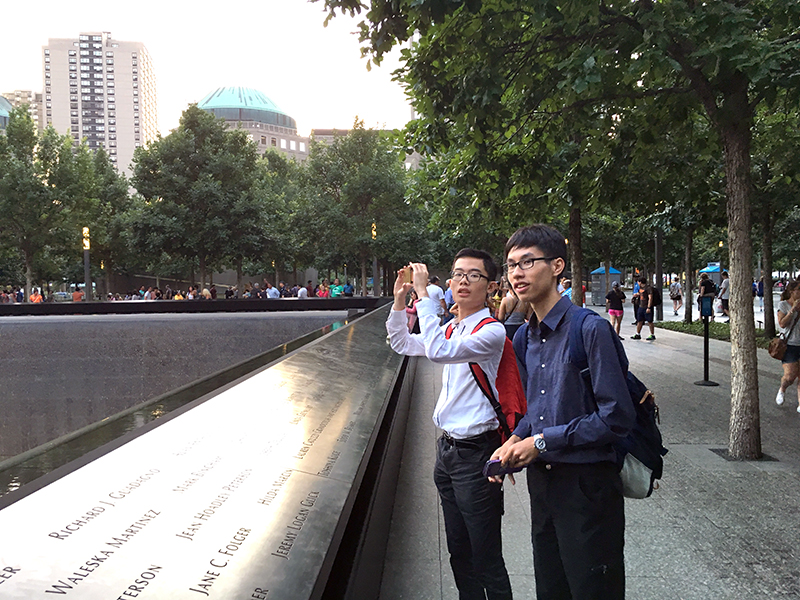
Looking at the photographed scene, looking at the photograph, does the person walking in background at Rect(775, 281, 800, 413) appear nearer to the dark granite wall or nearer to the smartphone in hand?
the smartphone in hand

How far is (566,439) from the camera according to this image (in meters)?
2.21

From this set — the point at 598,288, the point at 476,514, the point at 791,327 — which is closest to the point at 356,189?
the point at 598,288

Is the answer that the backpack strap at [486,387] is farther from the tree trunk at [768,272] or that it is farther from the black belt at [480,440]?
the tree trunk at [768,272]

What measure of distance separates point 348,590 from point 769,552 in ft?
11.0

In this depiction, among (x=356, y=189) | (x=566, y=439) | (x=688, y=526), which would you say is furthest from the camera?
(x=356, y=189)

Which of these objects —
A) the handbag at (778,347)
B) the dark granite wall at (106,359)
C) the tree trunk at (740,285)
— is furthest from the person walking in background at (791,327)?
the dark granite wall at (106,359)

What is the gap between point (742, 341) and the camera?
6594 millimetres

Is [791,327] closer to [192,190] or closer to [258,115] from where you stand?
[192,190]

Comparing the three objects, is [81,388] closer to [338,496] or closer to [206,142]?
[338,496]

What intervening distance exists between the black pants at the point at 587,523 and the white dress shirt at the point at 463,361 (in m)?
0.56

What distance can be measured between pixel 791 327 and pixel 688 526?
5.11 metres

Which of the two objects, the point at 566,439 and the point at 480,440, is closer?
the point at 566,439

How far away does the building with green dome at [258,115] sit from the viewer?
14950cm

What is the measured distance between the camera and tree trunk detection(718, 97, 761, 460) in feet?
21.3
